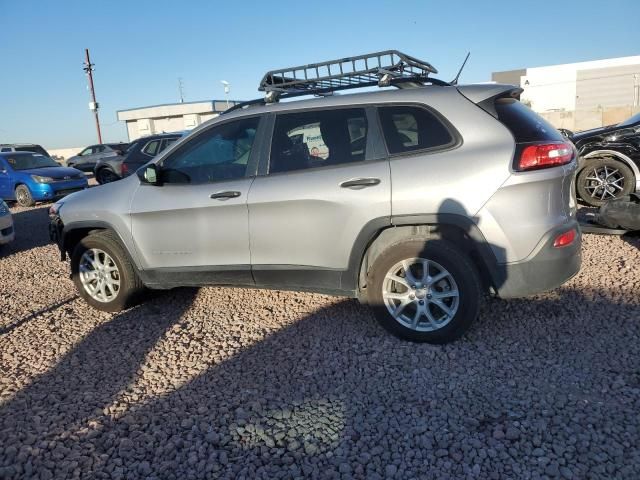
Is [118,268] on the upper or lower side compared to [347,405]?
upper

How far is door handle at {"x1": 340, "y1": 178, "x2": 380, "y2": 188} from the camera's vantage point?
340cm

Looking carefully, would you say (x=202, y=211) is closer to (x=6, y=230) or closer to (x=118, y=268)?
(x=118, y=268)

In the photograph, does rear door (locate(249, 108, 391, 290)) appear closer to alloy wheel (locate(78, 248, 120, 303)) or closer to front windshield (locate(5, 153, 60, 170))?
alloy wheel (locate(78, 248, 120, 303))

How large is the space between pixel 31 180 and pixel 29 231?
392 centimetres

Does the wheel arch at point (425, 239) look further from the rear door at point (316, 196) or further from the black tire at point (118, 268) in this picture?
the black tire at point (118, 268)

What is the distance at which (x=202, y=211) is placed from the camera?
13.0 feet

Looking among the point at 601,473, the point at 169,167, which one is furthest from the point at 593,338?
the point at 169,167

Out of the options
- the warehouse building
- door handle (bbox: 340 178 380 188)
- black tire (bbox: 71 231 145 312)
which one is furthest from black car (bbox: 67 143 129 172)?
the warehouse building

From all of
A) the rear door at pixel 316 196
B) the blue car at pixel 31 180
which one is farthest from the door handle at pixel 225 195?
the blue car at pixel 31 180

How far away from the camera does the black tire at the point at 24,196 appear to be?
42.2ft

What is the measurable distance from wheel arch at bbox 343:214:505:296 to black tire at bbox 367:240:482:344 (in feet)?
0.21

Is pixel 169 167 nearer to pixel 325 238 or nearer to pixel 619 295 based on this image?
pixel 325 238

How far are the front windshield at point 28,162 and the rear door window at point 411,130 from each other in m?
13.2

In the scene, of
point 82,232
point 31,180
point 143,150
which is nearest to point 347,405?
point 82,232
